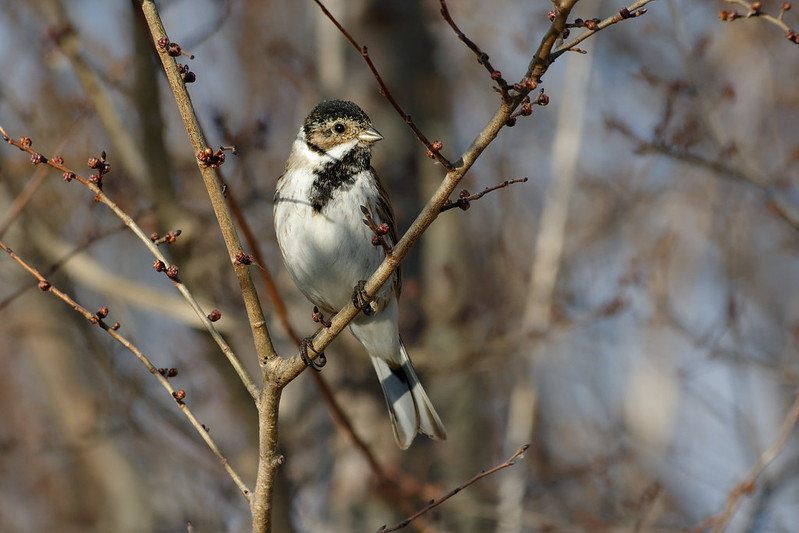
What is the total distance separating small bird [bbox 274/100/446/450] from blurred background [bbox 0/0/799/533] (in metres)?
0.62

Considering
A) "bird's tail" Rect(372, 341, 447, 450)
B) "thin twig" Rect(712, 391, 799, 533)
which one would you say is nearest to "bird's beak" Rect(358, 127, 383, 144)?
"bird's tail" Rect(372, 341, 447, 450)

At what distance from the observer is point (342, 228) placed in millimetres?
4406

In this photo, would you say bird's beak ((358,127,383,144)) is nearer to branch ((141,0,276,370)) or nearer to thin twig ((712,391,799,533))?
branch ((141,0,276,370))

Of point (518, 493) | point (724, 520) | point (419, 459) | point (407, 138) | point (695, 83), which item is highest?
point (407, 138)

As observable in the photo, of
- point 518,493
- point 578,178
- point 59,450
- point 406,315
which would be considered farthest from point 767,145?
point 59,450

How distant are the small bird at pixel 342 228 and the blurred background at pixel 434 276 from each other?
624 mm

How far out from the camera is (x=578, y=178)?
9.11 meters

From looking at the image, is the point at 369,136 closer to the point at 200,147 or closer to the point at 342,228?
the point at 342,228

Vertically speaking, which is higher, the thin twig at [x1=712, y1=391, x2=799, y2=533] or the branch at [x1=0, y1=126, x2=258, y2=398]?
the branch at [x1=0, y1=126, x2=258, y2=398]

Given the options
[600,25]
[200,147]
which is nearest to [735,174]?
[600,25]

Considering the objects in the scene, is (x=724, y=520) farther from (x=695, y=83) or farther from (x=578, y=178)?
(x=578, y=178)

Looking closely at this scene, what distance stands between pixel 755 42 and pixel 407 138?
381cm

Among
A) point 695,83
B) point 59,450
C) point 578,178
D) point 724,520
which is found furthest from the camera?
point 578,178

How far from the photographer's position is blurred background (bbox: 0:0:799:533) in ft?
19.1
